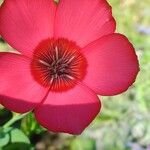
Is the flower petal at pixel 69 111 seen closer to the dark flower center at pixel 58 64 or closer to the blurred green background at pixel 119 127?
the dark flower center at pixel 58 64

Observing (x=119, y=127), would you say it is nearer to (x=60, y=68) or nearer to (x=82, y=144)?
(x=82, y=144)

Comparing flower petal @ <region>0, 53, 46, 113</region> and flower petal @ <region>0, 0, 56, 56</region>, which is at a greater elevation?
flower petal @ <region>0, 0, 56, 56</region>

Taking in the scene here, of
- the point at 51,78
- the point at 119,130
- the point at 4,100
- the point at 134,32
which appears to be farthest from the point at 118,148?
the point at 4,100

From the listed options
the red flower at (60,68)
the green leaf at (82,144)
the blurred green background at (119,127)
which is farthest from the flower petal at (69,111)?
the blurred green background at (119,127)

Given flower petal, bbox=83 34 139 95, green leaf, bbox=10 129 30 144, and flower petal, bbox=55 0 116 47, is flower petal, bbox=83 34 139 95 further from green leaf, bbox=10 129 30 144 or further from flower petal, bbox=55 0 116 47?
green leaf, bbox=10 129 30 144

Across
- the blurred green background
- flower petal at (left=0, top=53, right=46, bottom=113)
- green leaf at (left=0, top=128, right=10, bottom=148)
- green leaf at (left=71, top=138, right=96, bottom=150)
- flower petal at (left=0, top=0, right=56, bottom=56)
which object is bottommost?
the blurred green background

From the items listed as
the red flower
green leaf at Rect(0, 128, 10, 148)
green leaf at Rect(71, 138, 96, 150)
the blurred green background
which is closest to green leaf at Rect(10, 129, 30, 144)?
green leaf at Rect(0, 128, 10, 148)
